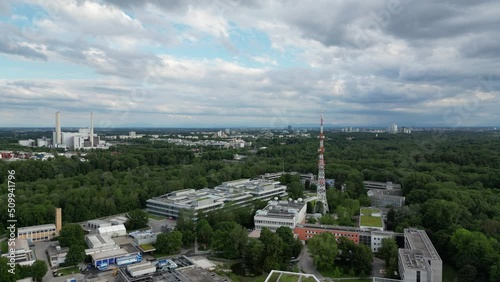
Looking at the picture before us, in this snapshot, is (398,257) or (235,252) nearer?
(398,257)

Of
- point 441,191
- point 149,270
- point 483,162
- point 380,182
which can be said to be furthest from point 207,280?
point 483,162

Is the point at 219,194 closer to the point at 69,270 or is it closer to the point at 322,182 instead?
the point at 322,182

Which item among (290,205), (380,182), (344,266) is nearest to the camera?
(344,266)

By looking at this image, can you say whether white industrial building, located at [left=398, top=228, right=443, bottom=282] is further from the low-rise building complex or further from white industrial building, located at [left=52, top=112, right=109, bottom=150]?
white industrial building, located at [left=52, top=112, right=109, bottom=150]

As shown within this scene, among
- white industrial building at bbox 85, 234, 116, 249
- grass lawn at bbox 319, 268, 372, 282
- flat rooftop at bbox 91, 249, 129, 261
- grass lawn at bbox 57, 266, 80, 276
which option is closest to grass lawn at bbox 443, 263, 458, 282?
grass lawn at bbox 319, 268, 372, 282

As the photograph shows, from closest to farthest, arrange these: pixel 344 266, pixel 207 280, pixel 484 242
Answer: pixel 207 280, pixel 484 242, pixel 344 266

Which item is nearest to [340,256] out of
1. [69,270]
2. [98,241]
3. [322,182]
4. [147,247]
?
[322,182]

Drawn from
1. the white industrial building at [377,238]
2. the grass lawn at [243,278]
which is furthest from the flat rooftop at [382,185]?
the grass lawn at [243,278]

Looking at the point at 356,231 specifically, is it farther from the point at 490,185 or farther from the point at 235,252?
the point at 490,185
